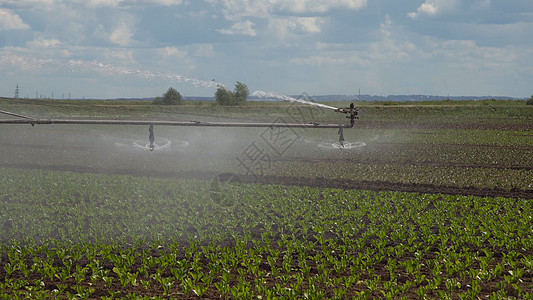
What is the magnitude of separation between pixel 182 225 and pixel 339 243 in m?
4.20

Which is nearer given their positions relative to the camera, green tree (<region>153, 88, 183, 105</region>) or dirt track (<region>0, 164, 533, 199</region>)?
→ dirt track (<region>0, 164, 533, 199</region>)

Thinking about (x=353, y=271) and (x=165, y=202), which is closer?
(x=353, y=271)

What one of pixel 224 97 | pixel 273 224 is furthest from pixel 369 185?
pixel 224 97

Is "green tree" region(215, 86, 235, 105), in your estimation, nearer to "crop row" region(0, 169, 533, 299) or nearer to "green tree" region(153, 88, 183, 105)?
"green tree" region(153, 88, 183, 105)

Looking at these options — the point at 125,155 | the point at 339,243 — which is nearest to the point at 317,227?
the point at 339,243

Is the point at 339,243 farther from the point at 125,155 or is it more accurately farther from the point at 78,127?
the point at 78,127

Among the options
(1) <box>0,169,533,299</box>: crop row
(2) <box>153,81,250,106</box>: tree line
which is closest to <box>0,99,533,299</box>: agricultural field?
(1) <box>0,169,533,299</box>: crop row

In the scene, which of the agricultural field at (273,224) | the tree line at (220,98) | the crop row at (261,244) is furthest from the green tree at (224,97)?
the crop row at (261,244)

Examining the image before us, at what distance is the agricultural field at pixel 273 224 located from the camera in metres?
10.6

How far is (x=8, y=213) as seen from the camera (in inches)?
Answer: 656

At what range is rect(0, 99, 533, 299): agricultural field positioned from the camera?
34.6 ft

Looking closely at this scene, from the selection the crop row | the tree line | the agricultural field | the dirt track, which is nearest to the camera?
the crop row

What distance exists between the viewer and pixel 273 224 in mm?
15406

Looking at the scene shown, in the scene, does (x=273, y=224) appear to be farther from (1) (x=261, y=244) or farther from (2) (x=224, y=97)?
(2) (x=224, y=97)
